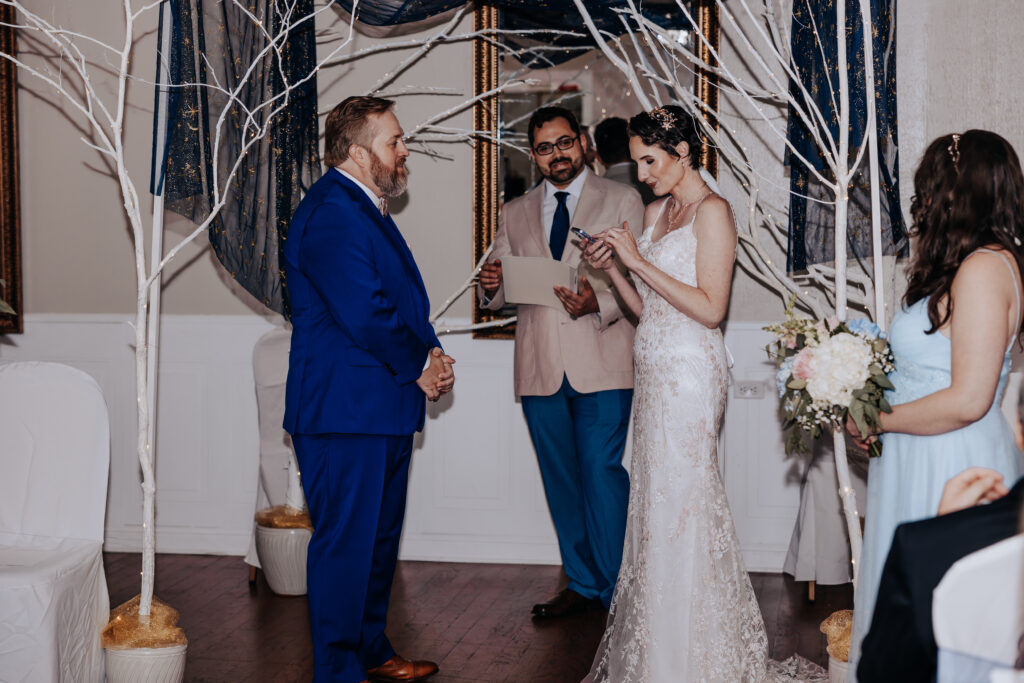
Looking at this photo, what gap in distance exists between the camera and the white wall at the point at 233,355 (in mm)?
4594

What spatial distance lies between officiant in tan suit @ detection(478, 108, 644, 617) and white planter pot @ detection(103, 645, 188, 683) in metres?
1.50

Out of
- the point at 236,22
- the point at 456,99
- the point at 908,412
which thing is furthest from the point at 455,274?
the point at 908,412

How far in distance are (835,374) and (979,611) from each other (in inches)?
47.7

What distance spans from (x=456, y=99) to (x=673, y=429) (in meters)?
2.38

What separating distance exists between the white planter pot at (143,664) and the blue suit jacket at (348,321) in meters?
0.77

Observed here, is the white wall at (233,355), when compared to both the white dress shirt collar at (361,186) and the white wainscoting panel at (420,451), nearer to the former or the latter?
the white wainscoting panel at (420,451)

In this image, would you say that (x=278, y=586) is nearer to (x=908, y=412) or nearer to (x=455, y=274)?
(x=455, y=274)

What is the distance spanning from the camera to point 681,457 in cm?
298

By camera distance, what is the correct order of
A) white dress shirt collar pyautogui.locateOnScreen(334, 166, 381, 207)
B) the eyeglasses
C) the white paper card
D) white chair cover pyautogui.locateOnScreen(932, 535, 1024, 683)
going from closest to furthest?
white chair cover pyautogui.locateOnScreen(932, 535, 1024, 683) < white dress shirt collar pyautogui.locateOnScreen(334, 166, 381, 207) < the white paper card < the eyeglasses

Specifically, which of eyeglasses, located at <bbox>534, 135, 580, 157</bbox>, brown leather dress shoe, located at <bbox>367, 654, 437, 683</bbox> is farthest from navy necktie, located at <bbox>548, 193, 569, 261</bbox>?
brown leather dress shoe, located at <bbox>367, 654, 437, 683</bbox>

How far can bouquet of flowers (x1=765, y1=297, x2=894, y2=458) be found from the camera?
2.22m

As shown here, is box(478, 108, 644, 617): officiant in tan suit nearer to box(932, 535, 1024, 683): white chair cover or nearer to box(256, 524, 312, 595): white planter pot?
box(256, 524, 312, 595): white planter pot

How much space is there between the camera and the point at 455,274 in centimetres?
475

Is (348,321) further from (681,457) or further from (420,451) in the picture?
(420,451)
